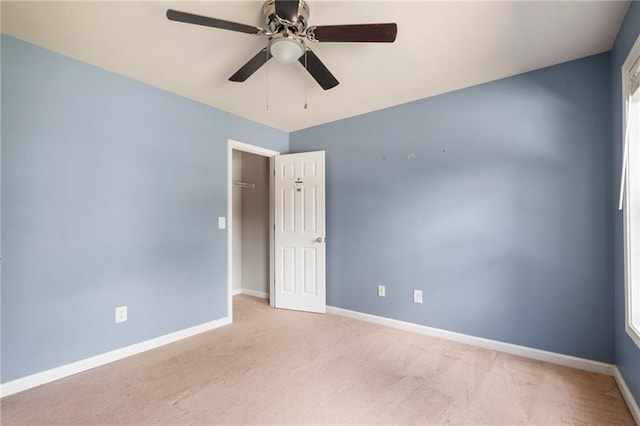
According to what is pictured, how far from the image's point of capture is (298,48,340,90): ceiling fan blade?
179 centimetres

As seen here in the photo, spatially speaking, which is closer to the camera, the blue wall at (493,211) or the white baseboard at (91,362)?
the white baseboard at (91,362)

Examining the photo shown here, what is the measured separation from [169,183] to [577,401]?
3571mm

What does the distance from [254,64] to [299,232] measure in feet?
7.07

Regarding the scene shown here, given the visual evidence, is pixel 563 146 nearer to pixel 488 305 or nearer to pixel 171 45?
pixel 488 305

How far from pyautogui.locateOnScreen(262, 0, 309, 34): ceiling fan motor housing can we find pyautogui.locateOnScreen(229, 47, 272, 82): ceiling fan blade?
0.63 ft

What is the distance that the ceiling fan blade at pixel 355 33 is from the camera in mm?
1515

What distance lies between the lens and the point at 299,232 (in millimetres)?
3676

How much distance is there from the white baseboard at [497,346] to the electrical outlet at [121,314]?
2.27m

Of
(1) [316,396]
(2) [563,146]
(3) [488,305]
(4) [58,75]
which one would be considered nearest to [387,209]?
(3) [488,305]

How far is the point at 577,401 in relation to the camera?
187cm

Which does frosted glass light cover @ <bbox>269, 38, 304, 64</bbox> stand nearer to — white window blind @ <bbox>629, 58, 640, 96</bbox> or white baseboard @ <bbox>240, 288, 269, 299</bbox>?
white window blind @ <bbox>629, 58, 640, 96</bbox>

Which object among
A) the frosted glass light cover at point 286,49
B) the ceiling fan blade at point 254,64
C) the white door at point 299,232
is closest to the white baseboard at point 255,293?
the white door at point 299,232

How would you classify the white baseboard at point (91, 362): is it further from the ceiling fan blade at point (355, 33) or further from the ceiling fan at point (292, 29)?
the ceiling fan blade at point (355, 33)

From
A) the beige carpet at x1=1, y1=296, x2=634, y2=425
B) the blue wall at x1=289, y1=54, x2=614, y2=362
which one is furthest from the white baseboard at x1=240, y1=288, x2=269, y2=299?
the beige carpet at x1=1, y1=296, x2=634, y2=425
